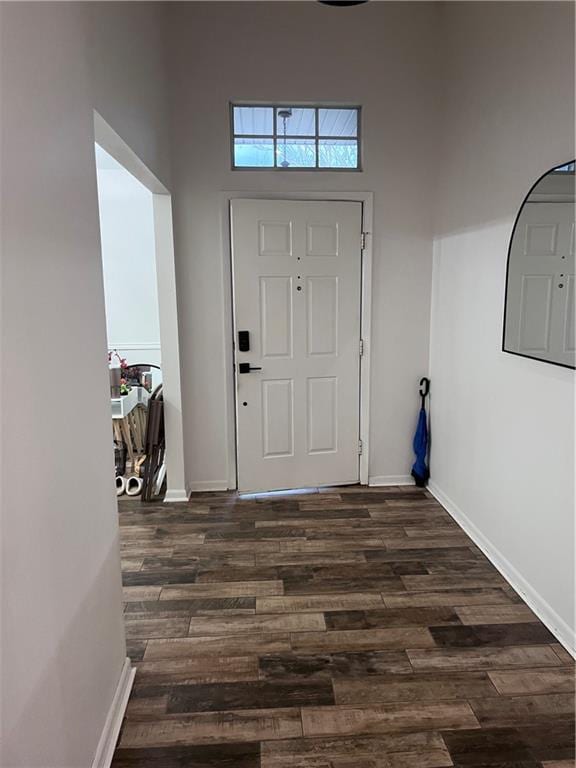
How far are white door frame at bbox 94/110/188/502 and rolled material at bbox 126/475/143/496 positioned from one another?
239 mm

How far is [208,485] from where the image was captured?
3896mm

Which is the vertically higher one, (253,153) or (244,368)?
(253,153)

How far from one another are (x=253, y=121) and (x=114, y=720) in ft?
11.4

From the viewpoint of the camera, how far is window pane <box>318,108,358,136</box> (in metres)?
3.61

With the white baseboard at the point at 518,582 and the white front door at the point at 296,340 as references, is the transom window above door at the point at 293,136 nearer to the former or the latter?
the white front door at the point at 296,340

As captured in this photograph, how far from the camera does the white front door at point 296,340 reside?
11.8ft

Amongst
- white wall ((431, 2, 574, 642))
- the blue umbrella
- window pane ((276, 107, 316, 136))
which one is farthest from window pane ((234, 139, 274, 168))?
the blue umbrella

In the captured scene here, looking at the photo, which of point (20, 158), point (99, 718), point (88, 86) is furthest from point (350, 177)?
point (99, 718)

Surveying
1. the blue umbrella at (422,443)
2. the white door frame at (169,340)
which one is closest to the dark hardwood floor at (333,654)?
the white door frame at (169,340)

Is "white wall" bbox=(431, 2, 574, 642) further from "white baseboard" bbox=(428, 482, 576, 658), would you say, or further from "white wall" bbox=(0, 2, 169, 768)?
"white wall" bbox=(0, 2, 169, 768)

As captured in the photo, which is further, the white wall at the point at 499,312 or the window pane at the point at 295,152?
the window pane at the point at 295,152

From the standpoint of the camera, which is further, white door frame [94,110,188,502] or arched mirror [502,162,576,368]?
white door frame [94,110,188,502]

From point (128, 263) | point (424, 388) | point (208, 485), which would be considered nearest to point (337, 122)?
point (424, 388)

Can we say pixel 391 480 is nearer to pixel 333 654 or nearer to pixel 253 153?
pixel 333 654
